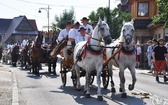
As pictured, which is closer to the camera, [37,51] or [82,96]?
[82,96]

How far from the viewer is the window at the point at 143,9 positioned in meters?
35.6

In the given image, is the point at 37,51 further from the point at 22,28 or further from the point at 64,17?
the point at 22,28

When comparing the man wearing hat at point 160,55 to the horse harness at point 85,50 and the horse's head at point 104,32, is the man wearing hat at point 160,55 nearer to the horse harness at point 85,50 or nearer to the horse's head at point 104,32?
the horse harness at point 85,50

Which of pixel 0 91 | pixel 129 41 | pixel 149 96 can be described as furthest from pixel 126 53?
pixel 0 91

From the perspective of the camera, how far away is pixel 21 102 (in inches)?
417

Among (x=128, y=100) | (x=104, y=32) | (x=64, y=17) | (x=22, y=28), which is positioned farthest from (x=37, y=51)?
(x=22, y=28)

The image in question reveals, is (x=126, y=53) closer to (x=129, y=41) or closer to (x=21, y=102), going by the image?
(x=129, y=41)

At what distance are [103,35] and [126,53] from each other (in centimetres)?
98

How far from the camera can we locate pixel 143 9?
117 ft

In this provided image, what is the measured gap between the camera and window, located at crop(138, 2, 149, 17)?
117 feet

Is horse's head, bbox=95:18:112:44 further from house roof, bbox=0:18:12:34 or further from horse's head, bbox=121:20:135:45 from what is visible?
house roof, bbox=0:18:12:34

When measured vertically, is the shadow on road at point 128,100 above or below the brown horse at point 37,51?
below

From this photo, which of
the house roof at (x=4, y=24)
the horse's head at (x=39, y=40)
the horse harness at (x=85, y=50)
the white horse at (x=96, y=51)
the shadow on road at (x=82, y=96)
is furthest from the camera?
the house roof at (x=4, y=24)

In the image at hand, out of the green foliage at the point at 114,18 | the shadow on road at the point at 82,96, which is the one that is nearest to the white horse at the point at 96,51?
the shadow on road at the point at 82,96
